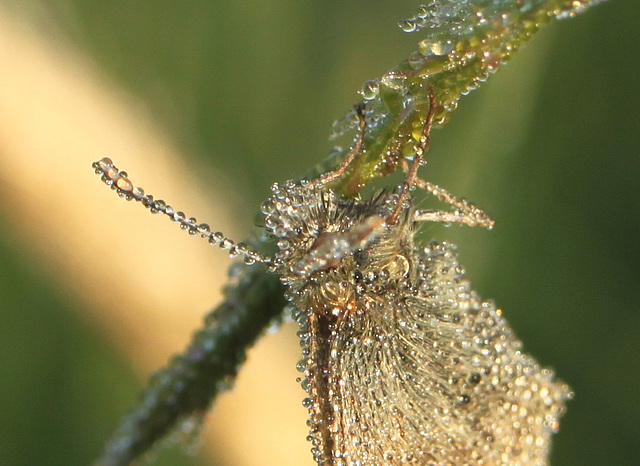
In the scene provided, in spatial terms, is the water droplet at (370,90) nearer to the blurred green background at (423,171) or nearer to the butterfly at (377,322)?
the butterfly at (377,322)

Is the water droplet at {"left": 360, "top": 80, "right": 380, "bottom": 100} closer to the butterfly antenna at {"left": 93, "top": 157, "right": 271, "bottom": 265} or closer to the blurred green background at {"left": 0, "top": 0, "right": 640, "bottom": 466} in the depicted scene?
the butterfly antenna at {"left": 93, "top": 157, "right": 271, "bottom": 265}

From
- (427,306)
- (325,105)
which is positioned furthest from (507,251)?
(427,306)

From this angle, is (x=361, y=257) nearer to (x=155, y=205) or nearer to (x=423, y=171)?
(x=155, y=205)

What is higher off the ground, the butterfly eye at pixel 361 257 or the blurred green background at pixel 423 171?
the blurred green background at pixel 423 171

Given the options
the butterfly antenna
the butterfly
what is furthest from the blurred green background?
the butterfly antenna

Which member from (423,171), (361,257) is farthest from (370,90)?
(423,171)

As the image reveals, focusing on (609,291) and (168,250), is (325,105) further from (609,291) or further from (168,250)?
(609,291)

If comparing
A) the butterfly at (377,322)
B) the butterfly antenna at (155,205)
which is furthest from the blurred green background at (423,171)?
the butterfly antenna at (155,205)
